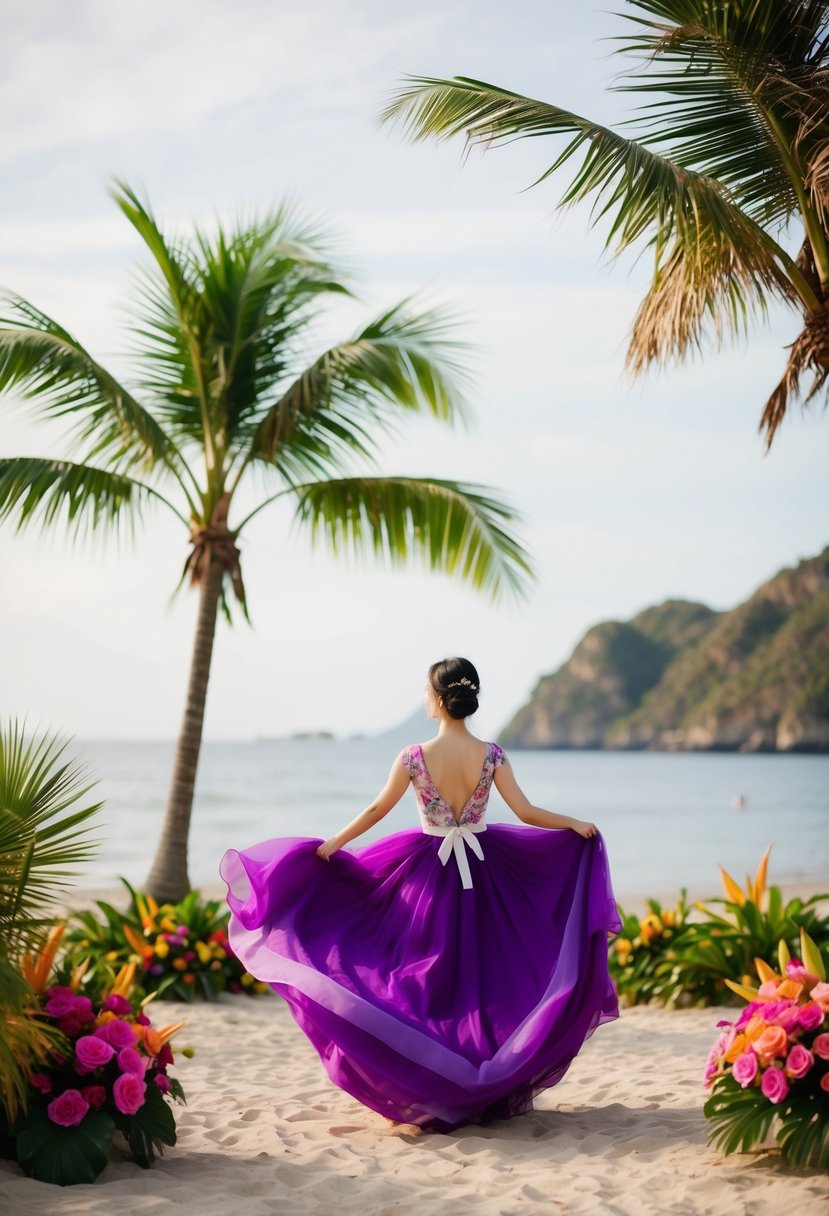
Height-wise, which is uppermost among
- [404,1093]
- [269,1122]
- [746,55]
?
[746,55]

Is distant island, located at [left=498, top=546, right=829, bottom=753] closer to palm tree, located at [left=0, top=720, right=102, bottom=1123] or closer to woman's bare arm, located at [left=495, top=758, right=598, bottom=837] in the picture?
woman's bare arm, located at [left=495, top=758, right=598, bottom=837]

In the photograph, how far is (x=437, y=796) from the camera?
15.5 ft

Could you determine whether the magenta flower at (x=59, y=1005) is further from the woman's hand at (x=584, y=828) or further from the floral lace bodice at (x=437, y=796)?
the woman's hand at (x=584, y=828)

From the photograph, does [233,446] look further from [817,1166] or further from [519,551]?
[817,1166]

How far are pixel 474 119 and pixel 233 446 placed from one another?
4115 mm

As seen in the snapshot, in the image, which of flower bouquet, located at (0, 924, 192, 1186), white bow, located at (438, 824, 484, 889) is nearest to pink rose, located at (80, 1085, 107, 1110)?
flower bouquet, located at (0, 924, 192, 1186)

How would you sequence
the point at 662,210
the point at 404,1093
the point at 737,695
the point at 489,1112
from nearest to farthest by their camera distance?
the point at 404,1093
the point at 489,1112
the point at 662,210
the point at 737,695

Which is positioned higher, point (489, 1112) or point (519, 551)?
point (519, 551)

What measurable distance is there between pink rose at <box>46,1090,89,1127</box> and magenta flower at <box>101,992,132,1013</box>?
0.33 m

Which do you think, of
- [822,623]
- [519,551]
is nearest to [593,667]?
[822,623]

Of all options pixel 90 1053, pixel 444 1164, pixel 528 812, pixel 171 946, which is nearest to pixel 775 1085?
pixel 444 1164

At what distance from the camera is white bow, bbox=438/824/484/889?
4637 millimetres

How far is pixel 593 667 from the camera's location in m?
97.6

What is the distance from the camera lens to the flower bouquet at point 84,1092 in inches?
146
